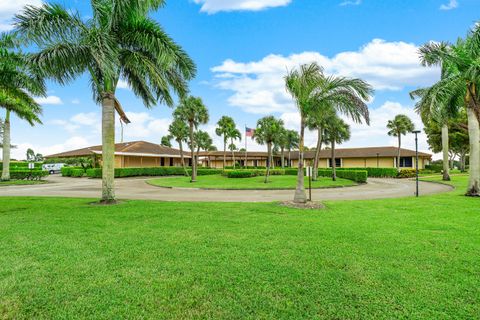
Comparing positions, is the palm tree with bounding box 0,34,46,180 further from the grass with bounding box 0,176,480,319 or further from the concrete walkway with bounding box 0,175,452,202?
the concrete walkway with bounding box 0,175,452,202

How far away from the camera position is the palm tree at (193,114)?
2792 cm

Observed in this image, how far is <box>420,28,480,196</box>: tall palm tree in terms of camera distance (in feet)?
39.9

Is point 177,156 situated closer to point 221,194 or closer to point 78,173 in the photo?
point 78,173

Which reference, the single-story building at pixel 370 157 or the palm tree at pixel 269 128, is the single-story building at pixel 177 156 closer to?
the single-story building at pixel 370 157

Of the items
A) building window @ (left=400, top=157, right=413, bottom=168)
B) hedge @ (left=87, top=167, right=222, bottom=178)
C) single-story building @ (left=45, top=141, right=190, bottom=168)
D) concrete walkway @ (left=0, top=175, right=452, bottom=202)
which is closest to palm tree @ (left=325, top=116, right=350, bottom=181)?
concrete walkway @ (left=0, top=175, right=452, bottom=202)

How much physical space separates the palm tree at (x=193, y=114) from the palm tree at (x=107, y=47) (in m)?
15.6

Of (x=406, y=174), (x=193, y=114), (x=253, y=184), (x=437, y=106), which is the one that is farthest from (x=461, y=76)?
(x=406, y=174)

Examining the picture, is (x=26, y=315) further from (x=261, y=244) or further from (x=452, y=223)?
(x=452, y=223)

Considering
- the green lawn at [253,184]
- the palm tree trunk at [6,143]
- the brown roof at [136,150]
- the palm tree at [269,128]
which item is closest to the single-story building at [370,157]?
the brown roof at [136,150]

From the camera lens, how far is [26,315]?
3039 mm

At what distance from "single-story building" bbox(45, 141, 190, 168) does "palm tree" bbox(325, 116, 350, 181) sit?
27.4m

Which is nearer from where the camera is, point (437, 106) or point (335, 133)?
point (437, 106)

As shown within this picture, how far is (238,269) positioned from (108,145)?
846 centimetres

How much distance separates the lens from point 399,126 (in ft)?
141
